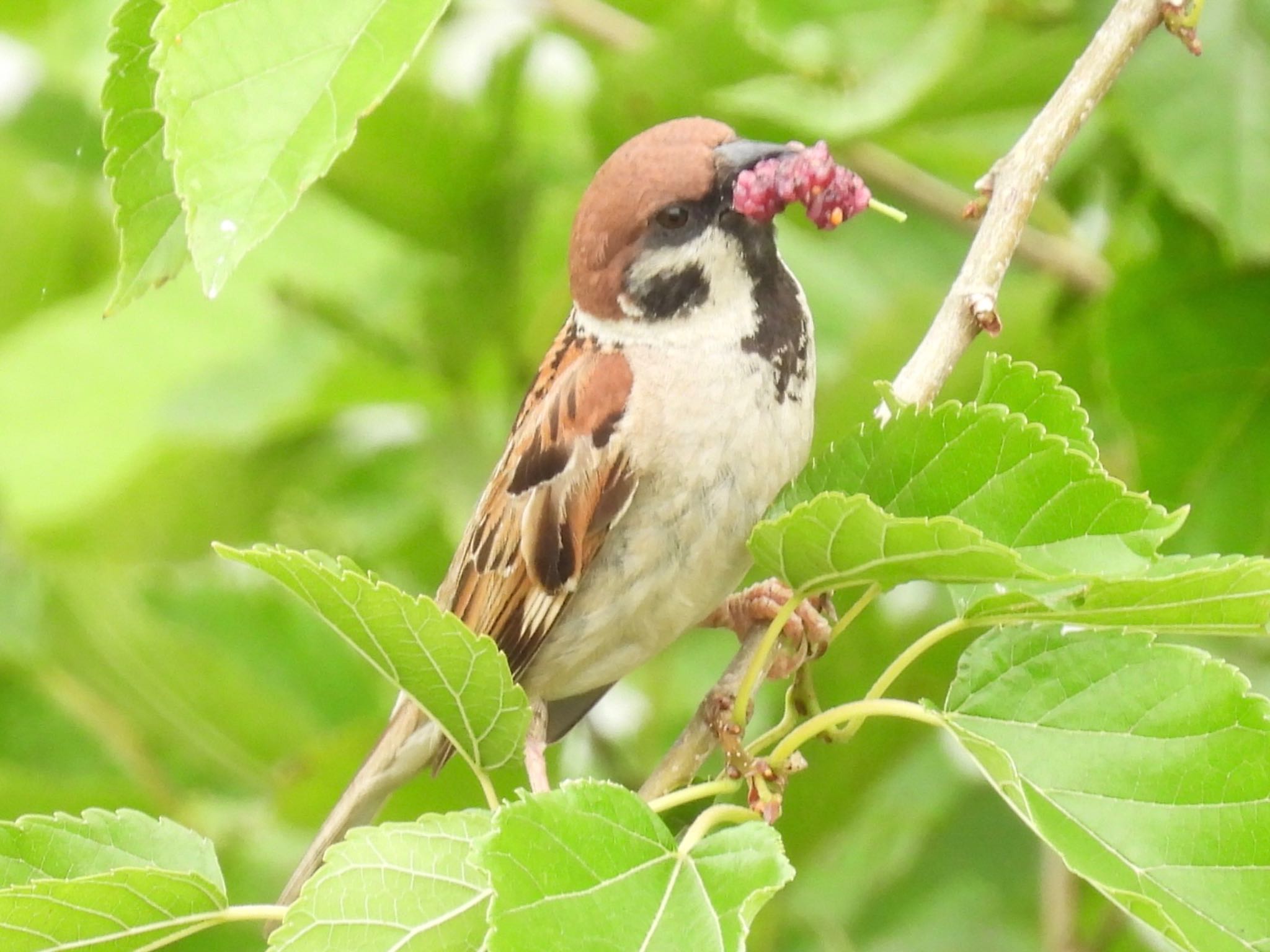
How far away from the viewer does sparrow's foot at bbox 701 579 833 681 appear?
199cm

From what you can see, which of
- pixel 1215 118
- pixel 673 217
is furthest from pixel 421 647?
pixel 1215 118

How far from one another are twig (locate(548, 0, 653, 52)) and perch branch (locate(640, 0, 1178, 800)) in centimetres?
136

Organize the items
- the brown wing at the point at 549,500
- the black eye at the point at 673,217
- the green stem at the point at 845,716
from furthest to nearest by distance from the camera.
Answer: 1. the brown wing at the point at 549,500
2. the black eye at the point at 673,217
3. the green stem at the point at 845,716

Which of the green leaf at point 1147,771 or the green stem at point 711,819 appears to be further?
the green stem at point 711,819

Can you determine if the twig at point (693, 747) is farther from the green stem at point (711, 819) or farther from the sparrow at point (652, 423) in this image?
the sparrow at point (652, 423)

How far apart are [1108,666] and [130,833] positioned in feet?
3.38

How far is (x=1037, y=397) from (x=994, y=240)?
280 mm

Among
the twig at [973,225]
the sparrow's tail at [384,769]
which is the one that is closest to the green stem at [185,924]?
the sparrow's tail at [384,769]

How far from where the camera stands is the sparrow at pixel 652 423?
2.27 m

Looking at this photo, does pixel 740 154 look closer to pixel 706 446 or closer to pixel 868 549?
pixel 706 446

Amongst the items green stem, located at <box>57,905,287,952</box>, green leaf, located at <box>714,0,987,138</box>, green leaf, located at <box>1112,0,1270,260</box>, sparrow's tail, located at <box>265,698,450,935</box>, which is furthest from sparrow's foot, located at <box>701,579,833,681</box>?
green leaf, located at <box>1112,0,1270,260</box>

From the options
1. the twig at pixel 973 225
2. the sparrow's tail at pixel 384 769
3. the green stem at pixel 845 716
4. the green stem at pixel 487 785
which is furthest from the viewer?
the twig at pixel 973 225

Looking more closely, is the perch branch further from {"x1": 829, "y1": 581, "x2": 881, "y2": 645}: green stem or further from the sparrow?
the sparrow

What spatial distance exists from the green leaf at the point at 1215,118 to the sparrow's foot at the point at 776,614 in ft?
2.89
